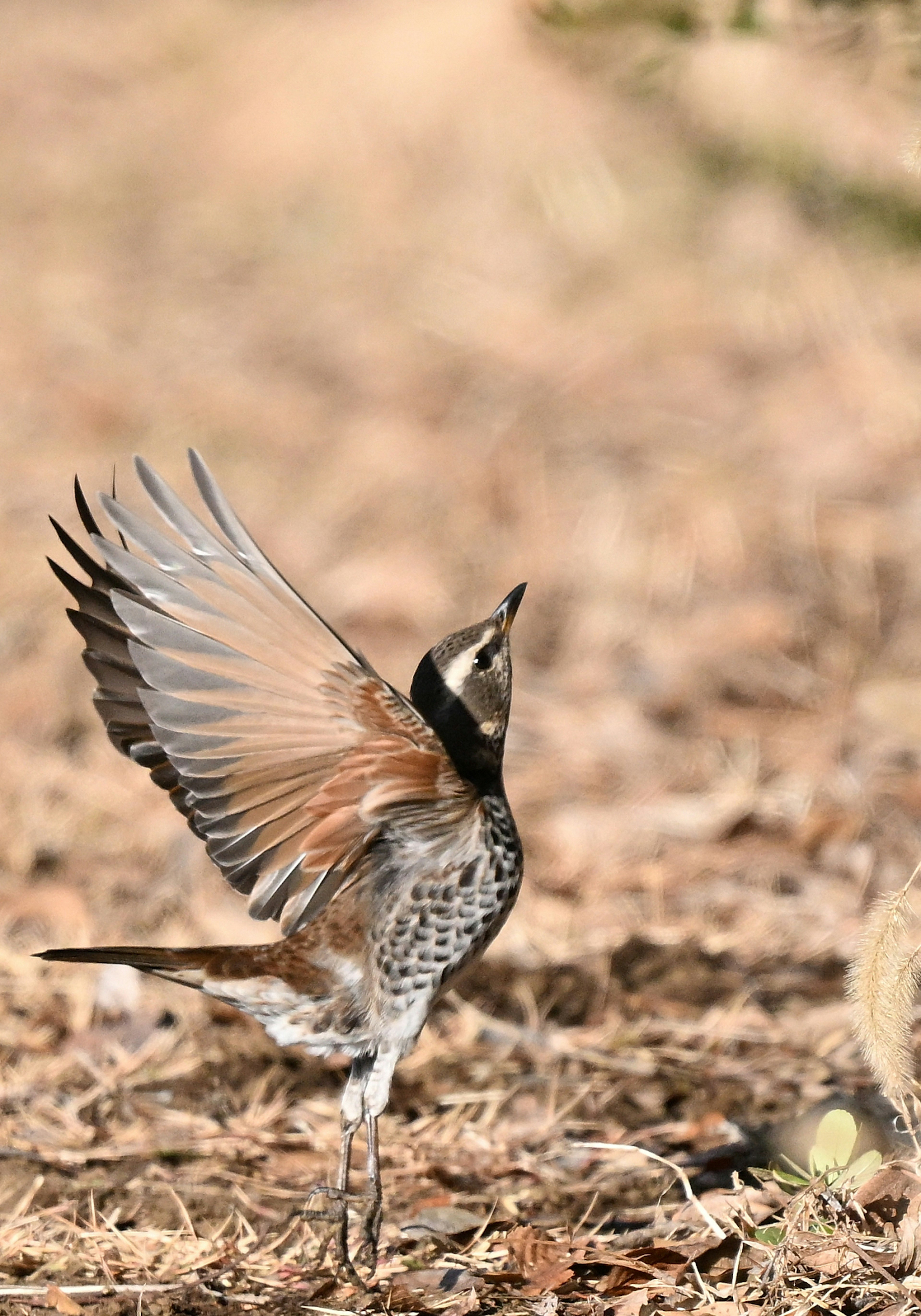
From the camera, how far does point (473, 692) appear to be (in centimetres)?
377

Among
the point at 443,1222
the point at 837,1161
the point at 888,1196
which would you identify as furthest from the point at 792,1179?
the point at 443,1222

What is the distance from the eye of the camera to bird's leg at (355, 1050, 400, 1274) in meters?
3.35

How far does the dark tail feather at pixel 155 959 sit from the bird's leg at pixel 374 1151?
18.9 inches

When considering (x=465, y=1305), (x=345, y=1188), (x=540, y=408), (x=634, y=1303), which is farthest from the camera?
(x=540, y=408)

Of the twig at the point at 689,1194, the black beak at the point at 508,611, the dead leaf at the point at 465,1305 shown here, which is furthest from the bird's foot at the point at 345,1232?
the black beak at the point at 508,611

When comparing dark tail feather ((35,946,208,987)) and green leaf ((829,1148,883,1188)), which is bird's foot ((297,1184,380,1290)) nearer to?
dark tail feather ((35,946,208,987))

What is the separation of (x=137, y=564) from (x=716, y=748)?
352 centimetres

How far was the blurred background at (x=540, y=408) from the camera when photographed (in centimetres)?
499

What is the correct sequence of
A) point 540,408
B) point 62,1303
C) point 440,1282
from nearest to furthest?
point 62,1303, point 440,1282, point 540,408

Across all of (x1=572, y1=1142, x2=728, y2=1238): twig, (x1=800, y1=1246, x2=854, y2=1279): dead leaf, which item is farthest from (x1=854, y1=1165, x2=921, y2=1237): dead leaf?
(x1=572, y1=1142, x2=728, y2=1238): twig

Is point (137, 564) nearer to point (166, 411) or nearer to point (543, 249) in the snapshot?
point (166, 411)

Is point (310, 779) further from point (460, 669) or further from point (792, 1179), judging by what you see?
point (792, 1179)

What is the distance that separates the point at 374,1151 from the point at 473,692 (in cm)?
109

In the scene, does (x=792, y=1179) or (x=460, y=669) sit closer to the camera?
(x=792, y=1179)
